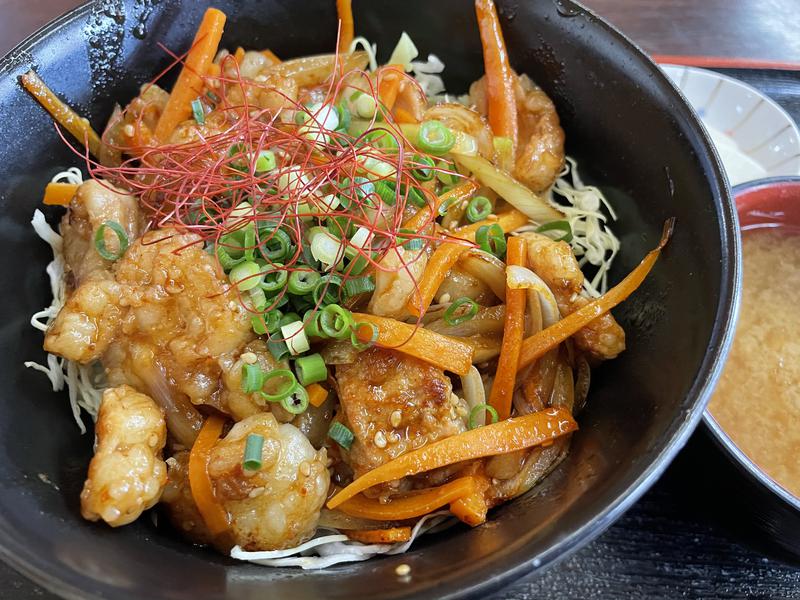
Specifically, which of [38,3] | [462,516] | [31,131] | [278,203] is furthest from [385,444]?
[38,3]

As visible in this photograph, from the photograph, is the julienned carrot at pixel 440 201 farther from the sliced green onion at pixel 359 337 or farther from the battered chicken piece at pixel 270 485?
the battered chicken piece at pixel 270 485

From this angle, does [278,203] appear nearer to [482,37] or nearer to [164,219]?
[164,219]

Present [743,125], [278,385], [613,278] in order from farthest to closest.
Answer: [743,125], [613,278], [278,385]

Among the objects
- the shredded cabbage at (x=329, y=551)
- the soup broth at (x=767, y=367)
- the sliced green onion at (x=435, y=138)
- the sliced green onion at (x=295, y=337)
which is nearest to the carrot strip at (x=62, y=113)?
the sliced green onion at (x=295, y=337)

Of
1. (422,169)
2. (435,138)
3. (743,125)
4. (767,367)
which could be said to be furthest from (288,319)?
(743,125)

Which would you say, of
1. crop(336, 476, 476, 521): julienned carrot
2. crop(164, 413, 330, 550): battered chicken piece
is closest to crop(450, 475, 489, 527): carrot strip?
crop(336, 476, 476, 521): julienned carrot

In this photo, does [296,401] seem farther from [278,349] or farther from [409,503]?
[409,503]
